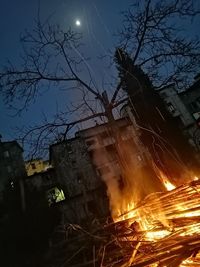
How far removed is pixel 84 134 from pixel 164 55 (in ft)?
110

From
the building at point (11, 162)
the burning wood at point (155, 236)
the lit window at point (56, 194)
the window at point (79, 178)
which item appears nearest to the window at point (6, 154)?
the building at point (11, 162)

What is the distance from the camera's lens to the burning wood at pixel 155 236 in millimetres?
2734

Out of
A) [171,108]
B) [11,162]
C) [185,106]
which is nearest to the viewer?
[171,108]

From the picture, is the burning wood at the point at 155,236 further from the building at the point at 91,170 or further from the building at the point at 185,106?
the building at the point at 185,106

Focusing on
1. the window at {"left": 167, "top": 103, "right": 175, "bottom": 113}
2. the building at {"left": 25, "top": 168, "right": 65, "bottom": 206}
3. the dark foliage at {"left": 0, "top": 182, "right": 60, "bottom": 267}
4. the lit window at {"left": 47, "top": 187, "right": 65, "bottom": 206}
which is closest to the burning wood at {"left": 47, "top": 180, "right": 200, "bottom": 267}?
the dark foliage at {"left": 0, "top": 182, "right": 60, "bottom": 267}

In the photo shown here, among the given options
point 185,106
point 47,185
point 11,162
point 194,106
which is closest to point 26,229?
point 47,185

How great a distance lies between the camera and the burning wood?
273 centimetres

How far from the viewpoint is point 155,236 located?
4.05 metres

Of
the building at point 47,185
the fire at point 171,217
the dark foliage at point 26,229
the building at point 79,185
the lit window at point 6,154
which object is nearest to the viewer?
the fire at point 171,217

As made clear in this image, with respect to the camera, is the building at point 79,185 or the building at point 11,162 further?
the building at point 11,162

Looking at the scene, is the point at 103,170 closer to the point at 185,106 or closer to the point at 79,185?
the point at 79,185

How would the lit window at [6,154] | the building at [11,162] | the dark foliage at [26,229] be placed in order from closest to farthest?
1. the dark foliage at [26,229]
2. the building at [11,162]
3. the lit window at [6,154]

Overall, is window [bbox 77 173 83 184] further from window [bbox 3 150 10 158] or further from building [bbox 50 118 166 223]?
window [bbox 3 150 10 158]

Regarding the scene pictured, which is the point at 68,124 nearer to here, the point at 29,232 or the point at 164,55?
the point at 164,55
